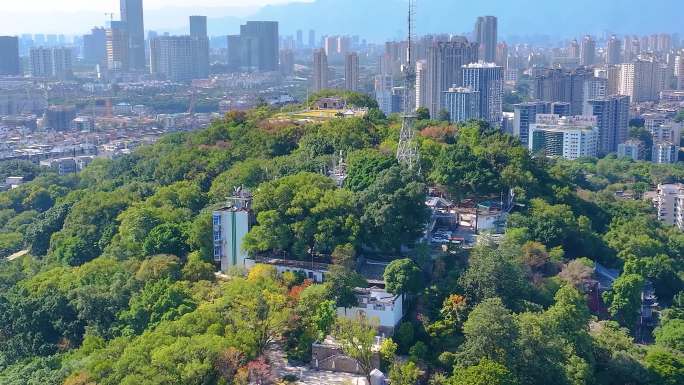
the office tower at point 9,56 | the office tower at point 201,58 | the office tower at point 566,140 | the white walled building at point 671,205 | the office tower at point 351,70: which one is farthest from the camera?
the office tower at point 201,58

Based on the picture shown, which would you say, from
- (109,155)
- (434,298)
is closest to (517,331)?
(434,298)

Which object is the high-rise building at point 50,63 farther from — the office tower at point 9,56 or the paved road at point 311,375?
the paved road at point 311,375

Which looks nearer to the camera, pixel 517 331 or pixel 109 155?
pixel 517 331

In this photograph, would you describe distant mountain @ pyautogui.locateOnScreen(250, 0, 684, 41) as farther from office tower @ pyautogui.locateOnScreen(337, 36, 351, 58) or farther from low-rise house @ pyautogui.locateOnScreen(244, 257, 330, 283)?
low-rise house @ pyautogui.locateOnScreen(244, 257, 330, 283)

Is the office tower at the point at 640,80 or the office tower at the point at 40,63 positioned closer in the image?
the office tower at the point at 640,80

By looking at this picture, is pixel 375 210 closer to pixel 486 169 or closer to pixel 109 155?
pixel 486 169

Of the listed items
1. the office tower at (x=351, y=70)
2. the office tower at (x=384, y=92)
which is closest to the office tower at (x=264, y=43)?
the office tower at (x=384, y=92)

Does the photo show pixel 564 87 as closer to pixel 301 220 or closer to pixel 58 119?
pixel 58 119
